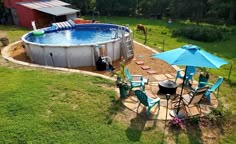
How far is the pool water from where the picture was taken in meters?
16.8

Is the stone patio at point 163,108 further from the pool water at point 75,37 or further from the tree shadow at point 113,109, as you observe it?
the pool water at point 75,37

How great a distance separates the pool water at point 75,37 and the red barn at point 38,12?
14.7 ft

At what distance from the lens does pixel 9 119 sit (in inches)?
269

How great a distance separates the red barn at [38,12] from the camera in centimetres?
2398

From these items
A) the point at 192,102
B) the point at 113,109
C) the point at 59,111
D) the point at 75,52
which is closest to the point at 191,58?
the point at 192,102

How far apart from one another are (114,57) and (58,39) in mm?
5975

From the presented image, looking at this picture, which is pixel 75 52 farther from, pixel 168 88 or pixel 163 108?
pixel 163 108

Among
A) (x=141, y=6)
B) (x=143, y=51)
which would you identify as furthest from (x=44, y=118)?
(x=141, y=6)

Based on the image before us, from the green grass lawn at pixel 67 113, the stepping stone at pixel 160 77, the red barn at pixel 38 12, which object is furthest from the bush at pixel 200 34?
the green grass lawn at pixel 67 113

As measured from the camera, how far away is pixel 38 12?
2455cm

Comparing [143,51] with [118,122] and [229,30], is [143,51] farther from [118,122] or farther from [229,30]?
[229,30]

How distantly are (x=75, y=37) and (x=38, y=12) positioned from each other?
8.81m

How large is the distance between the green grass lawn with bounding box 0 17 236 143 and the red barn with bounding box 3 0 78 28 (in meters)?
15.9

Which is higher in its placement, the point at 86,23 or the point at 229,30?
the point at 86,23
